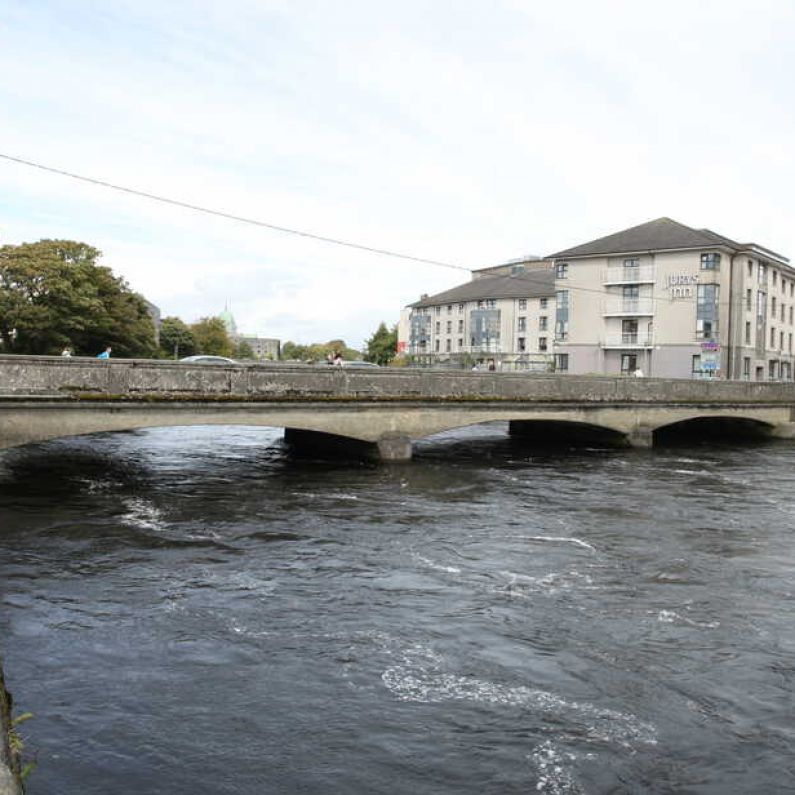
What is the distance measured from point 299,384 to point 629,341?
5592 cm

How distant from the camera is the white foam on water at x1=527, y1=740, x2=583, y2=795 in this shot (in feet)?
21.3

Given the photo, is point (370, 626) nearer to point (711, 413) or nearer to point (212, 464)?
point (212, 464)

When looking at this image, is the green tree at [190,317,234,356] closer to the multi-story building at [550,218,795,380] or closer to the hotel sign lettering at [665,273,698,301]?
the multi-story building at [550,218,795,380]

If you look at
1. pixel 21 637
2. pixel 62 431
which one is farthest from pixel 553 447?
pixel 21 637

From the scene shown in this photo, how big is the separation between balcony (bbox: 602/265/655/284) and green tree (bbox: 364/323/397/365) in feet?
201

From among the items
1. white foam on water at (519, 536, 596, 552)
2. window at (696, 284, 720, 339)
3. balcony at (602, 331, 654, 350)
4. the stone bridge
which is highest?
window at (696, 284, 720, 339)

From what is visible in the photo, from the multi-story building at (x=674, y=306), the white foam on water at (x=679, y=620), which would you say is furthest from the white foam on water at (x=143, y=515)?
the multi-story building at (x=674, y=306)

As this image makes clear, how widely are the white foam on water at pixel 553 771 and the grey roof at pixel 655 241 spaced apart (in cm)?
6434

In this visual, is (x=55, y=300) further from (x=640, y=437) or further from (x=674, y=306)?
(x=674, y=306)

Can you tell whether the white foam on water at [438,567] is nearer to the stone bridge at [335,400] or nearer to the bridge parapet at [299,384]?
the stone bridge at [335,400]

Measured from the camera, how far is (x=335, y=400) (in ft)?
77.5

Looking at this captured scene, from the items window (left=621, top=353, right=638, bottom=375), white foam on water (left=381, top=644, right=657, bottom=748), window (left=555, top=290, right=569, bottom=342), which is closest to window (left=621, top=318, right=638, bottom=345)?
window (left=621, top=353, right=638, bottom=375)

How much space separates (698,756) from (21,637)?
309 inches

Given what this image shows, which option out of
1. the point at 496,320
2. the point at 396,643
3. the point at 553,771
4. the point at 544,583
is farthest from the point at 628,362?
the point at 553,771
